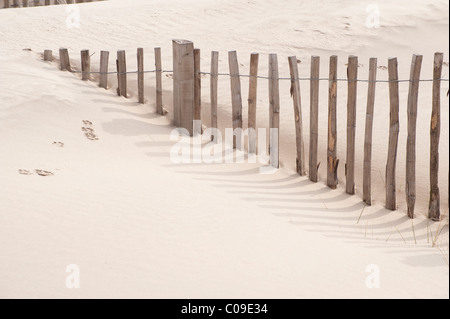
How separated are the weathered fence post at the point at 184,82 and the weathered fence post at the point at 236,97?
0.55 metres

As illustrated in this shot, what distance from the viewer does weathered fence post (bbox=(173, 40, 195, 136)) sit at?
7.66 meters

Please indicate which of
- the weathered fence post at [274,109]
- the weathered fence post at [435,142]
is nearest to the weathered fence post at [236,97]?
the weathered fence post at [274,109]

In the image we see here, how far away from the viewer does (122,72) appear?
8.17m

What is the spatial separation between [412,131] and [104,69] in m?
3.90

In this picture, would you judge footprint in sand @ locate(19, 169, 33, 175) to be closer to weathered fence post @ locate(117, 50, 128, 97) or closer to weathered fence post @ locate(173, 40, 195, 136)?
weathered fence post @ locate(173, 40, 195, 136)

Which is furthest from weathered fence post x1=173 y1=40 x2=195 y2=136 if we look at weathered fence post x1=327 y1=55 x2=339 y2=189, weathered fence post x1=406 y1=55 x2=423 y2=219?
weathered fence post x1=406 y1=55 x2=423 y2=219

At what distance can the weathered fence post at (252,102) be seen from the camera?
285 inches

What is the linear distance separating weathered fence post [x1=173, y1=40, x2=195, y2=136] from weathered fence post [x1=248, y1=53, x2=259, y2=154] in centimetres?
74

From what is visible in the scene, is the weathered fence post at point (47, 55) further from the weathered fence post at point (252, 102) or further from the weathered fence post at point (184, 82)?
the weathered fence post at point (252, 102)

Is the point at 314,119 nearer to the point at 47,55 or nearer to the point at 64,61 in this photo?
the point at 64,61

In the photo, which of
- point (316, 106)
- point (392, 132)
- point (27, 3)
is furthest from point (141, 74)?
point (27, 3)

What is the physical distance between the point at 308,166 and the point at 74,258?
11.4 feet
